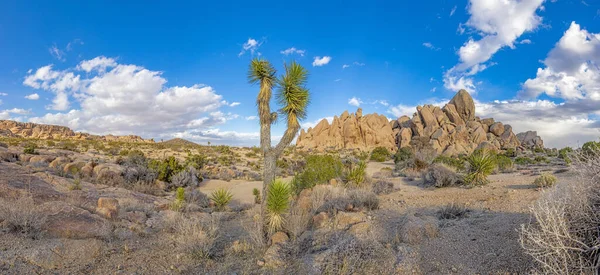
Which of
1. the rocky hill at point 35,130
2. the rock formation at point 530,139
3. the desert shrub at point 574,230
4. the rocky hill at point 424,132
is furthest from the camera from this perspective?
the rocky hill at point 35,130

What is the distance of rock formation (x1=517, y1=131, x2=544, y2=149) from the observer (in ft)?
154

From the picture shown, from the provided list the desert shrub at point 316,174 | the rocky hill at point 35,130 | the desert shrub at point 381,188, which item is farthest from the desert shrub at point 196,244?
the rocky hill at point 35,130

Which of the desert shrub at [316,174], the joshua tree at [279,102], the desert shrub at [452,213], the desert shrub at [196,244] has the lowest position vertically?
the desert shrub at [196,244]

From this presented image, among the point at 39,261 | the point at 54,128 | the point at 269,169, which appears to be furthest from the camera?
the point at 54,128

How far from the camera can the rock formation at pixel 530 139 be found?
46.8 meters

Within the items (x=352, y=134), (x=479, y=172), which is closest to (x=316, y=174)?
(x=479, y=172)

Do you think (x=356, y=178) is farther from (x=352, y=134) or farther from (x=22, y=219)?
(x=352, y=134)

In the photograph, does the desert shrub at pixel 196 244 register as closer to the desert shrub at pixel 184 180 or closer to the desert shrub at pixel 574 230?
the desert shrub at pixel 574 230

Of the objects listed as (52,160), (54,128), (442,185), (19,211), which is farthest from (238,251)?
(54,128)

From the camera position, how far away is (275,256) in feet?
21.3

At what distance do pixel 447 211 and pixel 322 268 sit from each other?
16.3ft

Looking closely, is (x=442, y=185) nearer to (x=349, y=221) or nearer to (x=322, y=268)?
(x=349, y=221)

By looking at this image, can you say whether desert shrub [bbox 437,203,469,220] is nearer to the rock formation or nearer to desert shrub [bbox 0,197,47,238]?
desert shrub [bbox 0,197,47,238]

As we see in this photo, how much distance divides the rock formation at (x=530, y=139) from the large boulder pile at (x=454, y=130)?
5.12 ft
